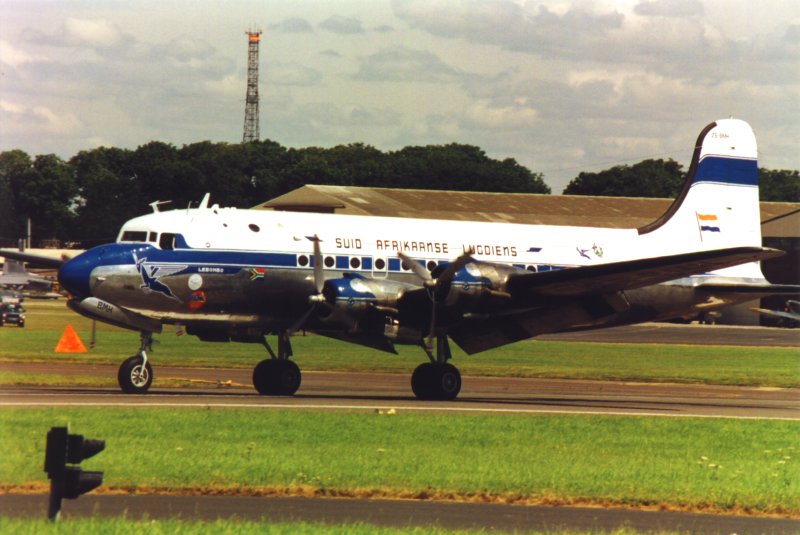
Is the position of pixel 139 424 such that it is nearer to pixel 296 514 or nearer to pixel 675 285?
pixel 296 514

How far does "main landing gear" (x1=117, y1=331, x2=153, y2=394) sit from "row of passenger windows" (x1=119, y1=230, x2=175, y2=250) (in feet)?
6.82

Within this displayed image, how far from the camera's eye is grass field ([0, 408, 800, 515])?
1559 cm

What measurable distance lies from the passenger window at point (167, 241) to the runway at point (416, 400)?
332 cm

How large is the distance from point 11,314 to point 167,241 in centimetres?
4161

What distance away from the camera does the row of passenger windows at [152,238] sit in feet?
88.5

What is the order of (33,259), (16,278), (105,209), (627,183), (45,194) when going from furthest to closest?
(627,183)
(45,194)
(16,278)
(105,209)
(33,259)

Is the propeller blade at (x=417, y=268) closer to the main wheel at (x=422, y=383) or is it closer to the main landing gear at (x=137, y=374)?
the main wheel at (x=422, y=383)

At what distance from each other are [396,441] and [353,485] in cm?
415

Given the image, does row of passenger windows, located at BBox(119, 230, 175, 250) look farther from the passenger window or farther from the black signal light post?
the black signal light post

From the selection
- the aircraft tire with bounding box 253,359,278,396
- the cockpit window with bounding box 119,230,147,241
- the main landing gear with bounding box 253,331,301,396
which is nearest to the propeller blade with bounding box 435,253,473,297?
the main landing gear with bounding box 253,331,301,396

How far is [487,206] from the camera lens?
9738 cm

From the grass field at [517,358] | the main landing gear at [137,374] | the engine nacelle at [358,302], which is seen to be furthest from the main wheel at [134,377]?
the grass field at [517,358]

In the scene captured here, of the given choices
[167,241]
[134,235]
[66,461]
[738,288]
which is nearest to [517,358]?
[738,288]

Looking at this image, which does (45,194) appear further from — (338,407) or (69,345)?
(338,407)
